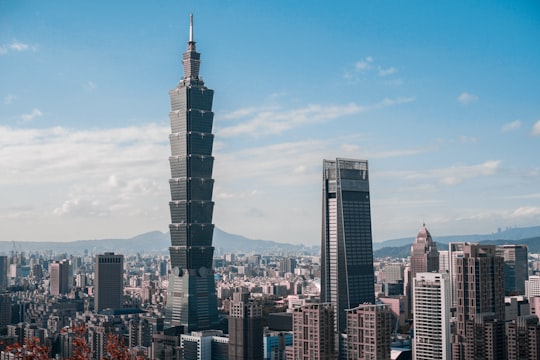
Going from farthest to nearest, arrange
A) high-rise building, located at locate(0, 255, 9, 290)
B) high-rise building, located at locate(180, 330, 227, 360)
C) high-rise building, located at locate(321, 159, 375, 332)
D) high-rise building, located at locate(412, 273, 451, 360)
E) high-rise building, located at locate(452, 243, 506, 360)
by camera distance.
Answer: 1. high-rise building, located at locate(0, 255, 9, 290)
2. high-rise building, located at locate(321, 159, 375, 332)
3. high-rise building, located at locate(180, 330, 227, 360)
4. high-rise building, located at locate(412, 273, 451, 360)
5. high-rise building, located at locate(452, 243, 506, 360)

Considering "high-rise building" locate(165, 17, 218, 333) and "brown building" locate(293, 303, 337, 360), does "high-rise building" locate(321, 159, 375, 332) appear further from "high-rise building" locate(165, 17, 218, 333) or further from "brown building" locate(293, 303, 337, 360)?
"brown building" locate(293, 303, 337, 360)

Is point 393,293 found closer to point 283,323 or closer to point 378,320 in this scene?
point 283,323

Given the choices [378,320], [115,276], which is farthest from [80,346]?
[115,276]

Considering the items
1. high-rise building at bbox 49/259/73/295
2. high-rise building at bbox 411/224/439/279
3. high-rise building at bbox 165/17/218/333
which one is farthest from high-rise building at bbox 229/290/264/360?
high-rise building at bbox 49/259/73/295

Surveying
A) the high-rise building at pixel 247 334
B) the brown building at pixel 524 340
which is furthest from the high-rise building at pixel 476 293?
the high-rise building at pixel 247 334

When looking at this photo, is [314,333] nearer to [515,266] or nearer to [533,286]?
[533,286]
